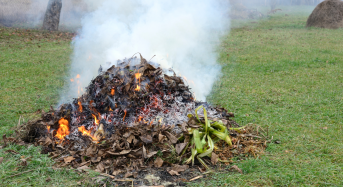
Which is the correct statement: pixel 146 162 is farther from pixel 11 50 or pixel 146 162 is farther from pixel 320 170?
pixel 11 50

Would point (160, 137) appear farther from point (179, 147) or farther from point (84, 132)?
point (84, 132)

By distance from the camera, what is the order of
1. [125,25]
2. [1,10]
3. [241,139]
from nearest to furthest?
[241,139], [125,25], [1,10]

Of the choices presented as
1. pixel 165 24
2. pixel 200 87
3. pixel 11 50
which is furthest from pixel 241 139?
pixel 11 50

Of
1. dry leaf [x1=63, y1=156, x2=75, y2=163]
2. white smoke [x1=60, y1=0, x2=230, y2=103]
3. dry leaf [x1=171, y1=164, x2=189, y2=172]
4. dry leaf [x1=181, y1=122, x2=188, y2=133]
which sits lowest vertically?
dry leaf [x1=63, y1=156, x2=75, y2=163]

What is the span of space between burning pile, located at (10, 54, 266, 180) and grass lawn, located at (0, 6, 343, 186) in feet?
1.05

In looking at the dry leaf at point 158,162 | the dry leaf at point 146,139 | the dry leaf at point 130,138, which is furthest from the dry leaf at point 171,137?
the dry leaf at point 130,138

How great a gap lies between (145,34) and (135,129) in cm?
259

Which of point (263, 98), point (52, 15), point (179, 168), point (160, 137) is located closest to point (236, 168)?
point (179, 168)

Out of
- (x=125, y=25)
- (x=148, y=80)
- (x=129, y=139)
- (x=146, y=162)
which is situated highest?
(x=125, y=25)

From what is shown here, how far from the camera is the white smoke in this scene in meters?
5.41

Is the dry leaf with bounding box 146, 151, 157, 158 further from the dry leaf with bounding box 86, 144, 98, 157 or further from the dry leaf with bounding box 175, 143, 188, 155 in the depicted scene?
the dry leaf with bounding box 86, 144, 98, 157

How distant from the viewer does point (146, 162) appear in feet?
11.6

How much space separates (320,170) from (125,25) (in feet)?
14.5

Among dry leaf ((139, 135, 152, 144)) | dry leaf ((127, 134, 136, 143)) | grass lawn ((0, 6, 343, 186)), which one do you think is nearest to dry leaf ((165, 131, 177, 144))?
dry leaf ((139, 135, 152, 144))
